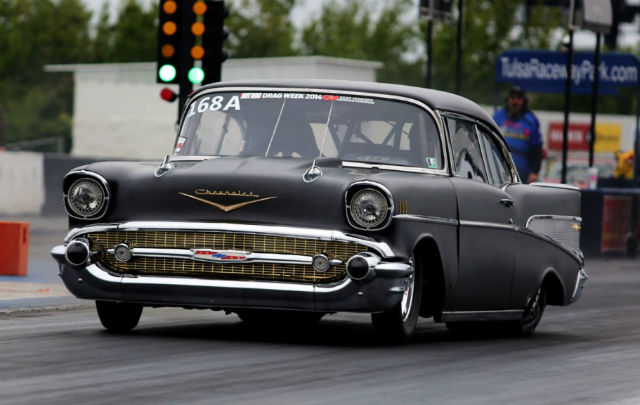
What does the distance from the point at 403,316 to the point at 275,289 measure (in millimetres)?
913

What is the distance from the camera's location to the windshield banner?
3525cm

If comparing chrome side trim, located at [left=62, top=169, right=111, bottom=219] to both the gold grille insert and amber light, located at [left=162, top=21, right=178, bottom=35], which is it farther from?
amber light, located at [left=162, top=21, right=178, bottom=35]

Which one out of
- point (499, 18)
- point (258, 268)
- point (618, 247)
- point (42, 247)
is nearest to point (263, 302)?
point (258, 268)

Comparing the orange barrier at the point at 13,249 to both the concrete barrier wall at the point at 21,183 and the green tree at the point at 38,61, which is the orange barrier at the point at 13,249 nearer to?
the concrete barrier wall at the point at 21,183

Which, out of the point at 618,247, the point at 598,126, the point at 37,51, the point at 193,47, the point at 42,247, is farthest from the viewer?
the point at 37,51

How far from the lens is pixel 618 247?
84.3 ft

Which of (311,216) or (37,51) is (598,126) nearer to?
(37,51)

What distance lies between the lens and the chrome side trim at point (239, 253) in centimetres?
885

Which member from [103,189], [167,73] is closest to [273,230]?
[103,189]

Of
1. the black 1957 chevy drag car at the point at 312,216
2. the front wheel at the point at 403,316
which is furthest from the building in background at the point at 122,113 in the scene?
the front wheel at the point at 403,316

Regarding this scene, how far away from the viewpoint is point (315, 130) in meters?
9.93

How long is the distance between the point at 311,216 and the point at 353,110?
4.42ft

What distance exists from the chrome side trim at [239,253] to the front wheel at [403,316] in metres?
0.61

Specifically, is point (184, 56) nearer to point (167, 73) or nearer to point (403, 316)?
point (167, 73)
